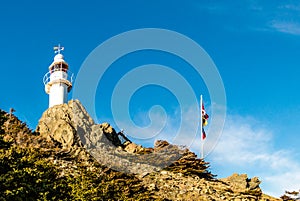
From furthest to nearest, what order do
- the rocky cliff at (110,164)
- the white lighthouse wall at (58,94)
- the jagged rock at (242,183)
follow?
the white lighthouse wall at (58,94) < the jagged rock at (242,183) < the rocky cliff at (110,164)

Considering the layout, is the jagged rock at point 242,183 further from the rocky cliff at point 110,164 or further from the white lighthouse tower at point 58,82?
the white lighthouse tower at point 58,82

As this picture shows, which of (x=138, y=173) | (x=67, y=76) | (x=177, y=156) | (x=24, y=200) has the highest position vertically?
(x=67, y=76)

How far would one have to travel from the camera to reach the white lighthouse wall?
143 ft

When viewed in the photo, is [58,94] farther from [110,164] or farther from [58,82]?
[110,164]

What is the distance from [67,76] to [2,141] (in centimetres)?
1689

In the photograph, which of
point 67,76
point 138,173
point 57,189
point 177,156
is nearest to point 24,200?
point 57,189

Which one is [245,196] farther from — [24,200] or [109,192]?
[24,200]

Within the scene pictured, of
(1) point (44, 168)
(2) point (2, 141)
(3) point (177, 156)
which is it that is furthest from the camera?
(3) point (177, 156)

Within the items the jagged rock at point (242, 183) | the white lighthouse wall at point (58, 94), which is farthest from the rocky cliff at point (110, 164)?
the white lighthouse wall at point (58, 94)

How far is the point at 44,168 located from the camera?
27.1 m

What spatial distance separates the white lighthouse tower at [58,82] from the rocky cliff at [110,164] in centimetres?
381

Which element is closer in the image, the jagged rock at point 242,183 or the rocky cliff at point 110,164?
the rocky cliff at point 110,164

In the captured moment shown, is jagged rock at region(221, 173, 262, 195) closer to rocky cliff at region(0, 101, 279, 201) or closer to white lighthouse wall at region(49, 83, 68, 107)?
rocky cliff at region(0, 101, 279, 201)

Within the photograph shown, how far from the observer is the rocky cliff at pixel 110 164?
27.6 meters
